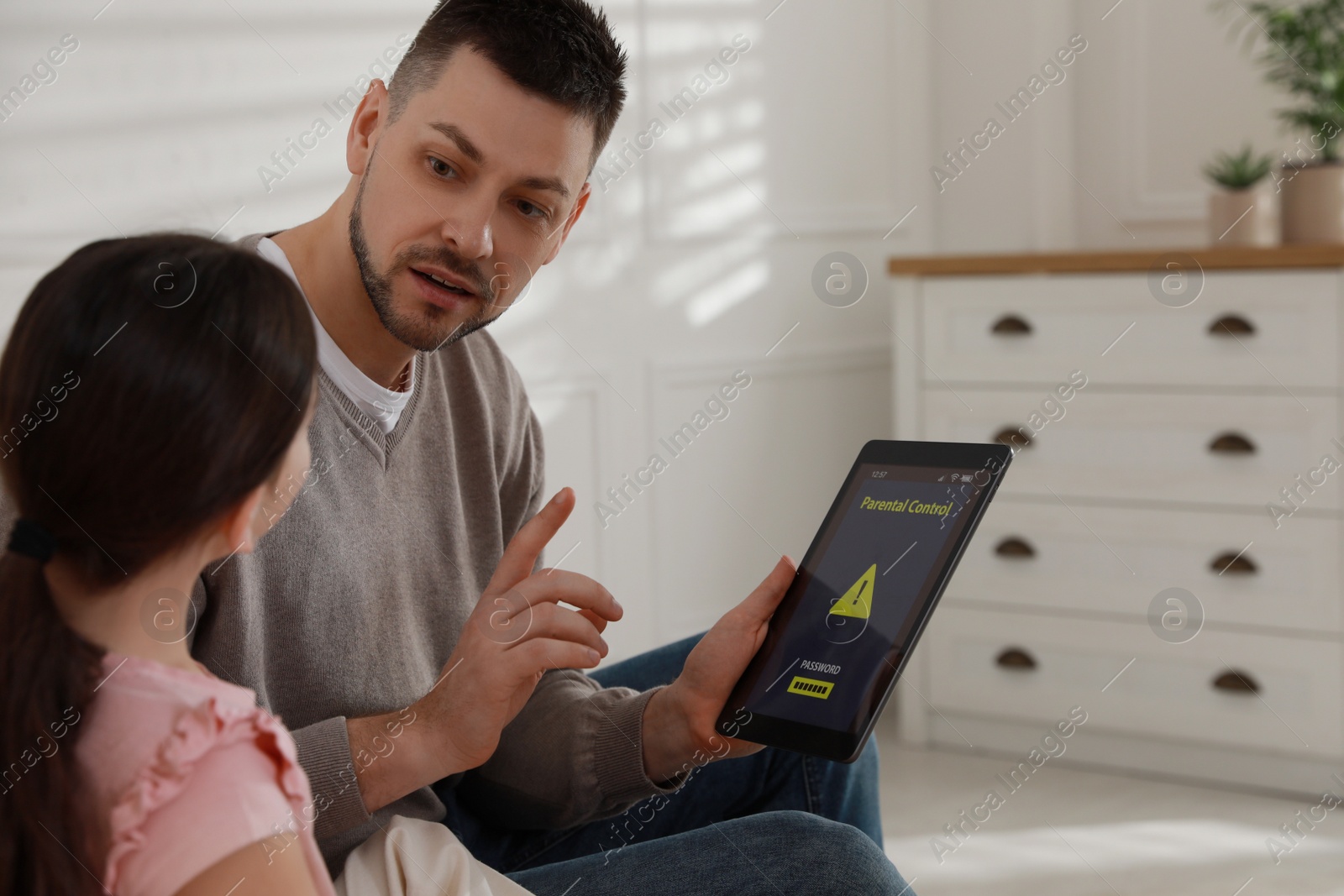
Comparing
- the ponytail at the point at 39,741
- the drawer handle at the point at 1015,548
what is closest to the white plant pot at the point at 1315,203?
the drawer handle at the point at 1015,548

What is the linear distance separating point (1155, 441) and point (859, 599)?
1539 mm

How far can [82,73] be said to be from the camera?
1.64 metres

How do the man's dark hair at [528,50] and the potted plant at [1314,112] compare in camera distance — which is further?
the potted plant at [1314,112]

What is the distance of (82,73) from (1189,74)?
234cm

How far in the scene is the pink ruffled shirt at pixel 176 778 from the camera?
0.65 meters

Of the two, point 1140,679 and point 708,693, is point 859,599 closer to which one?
point 708,693

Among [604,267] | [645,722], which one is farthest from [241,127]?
[645,722]

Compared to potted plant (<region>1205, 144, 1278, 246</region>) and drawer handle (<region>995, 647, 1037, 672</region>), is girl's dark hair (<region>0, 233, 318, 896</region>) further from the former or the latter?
potted plant (<region>1205, 144, 1278, 246</region>)

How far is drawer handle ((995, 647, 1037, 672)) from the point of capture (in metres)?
2.56

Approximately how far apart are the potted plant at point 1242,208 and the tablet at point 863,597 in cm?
169

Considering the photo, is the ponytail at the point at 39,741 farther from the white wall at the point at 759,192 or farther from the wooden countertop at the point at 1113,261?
the wooden countertop at the point at 1113,261

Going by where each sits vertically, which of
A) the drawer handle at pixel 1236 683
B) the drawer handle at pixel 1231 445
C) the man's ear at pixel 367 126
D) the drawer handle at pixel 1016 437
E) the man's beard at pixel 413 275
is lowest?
the drawer handle at pixel 1236 683

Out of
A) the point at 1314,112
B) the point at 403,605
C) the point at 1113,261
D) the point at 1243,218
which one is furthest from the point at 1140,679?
the point at 403,605

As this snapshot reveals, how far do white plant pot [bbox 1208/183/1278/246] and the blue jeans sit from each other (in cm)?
168
